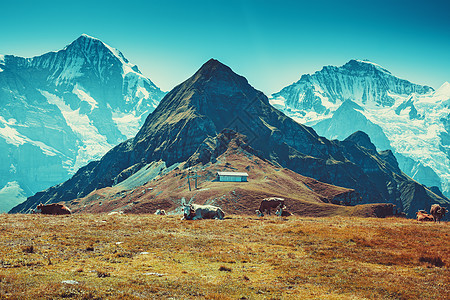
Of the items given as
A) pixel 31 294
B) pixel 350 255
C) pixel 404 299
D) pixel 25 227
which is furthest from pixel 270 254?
pixel 25 227

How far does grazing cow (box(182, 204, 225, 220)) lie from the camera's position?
45.6 metres

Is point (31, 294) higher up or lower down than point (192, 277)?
higher up

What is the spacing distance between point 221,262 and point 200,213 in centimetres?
2184

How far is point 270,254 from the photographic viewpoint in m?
27.3

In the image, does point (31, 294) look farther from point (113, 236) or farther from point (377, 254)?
point (377, 254)

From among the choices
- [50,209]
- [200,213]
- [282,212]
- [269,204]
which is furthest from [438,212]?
[50,209]

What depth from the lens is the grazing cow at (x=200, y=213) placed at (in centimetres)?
4565

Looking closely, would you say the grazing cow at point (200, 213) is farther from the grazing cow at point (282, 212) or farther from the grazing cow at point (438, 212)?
the grazing cow at point (438, 212)

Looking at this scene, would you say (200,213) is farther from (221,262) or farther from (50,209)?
(221,262)

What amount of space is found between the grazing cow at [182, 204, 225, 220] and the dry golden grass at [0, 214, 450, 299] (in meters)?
8.27

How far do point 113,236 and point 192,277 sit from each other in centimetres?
1279

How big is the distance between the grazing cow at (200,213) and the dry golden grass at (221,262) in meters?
8.27

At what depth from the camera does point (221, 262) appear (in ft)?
82.0

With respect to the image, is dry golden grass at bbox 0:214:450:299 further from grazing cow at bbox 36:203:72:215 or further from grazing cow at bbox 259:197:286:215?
grazing cow at bbox 259:197:286:215
